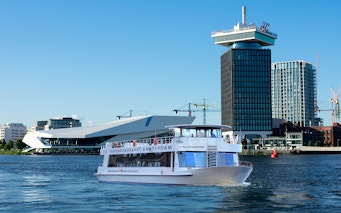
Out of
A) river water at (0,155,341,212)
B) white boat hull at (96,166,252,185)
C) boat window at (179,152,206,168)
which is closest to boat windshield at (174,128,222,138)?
boat window at (179,152,206,168)

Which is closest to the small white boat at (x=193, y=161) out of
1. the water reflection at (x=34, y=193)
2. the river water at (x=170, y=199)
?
the river water at (x=170, y=199)

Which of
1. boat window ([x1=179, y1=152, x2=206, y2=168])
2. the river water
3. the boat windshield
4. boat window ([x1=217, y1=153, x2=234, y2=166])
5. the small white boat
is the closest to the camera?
the river water

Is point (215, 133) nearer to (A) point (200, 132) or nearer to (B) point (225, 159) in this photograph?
(A) point (200, 132)

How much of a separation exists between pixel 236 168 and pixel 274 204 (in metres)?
8.98

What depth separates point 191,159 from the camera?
4984 cm

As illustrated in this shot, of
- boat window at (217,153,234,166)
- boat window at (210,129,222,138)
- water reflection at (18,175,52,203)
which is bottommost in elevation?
water reflection at (18,175,52,203)

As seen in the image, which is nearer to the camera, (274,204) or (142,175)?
(274,204)

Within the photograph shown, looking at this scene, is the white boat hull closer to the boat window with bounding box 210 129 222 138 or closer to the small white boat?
the small white boat

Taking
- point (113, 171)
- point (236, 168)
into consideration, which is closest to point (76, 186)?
point (113, 171)

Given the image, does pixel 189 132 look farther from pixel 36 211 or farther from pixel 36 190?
pixel 36 211

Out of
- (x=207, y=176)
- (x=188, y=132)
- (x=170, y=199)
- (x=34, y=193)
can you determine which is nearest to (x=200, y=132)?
(x=188, y=132)

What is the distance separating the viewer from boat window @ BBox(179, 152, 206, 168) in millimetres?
49719

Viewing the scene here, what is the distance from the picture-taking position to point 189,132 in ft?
170

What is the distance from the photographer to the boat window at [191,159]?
163 ft
